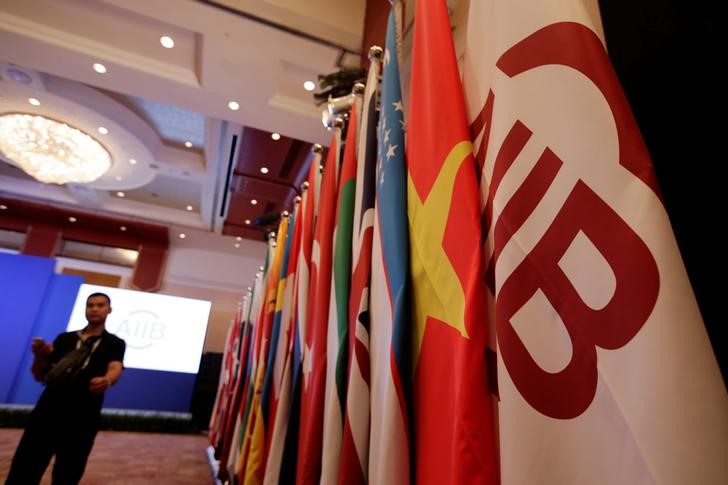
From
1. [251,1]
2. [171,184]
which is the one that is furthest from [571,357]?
[171,184]

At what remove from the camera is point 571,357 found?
16.2 inches

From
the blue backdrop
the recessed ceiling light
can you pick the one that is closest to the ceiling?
the recessed ceiling light

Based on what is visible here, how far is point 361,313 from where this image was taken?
2.70ft

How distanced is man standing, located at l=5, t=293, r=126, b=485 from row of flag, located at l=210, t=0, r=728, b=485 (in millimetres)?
1807

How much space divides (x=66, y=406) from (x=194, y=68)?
99.9 inches

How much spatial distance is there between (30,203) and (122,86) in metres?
5.39

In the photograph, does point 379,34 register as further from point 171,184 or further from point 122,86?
point 171,184

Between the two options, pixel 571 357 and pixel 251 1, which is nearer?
pixel 571 357

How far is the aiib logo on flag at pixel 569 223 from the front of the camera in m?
0.39

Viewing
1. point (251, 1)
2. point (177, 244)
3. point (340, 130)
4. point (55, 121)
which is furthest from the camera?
point (177, 244)

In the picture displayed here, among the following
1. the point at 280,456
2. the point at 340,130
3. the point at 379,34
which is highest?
the point at 379,34

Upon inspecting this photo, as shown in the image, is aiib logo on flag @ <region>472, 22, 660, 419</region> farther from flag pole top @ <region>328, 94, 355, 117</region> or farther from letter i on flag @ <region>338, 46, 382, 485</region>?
flag pole top @ <region>328, 94, 355, 117</region>

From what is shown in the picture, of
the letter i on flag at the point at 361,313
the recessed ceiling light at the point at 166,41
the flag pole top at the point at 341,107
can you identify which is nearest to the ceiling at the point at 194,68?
the recessed ceiling light at the point at 166,41

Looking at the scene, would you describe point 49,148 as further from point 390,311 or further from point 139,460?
point 390,311
